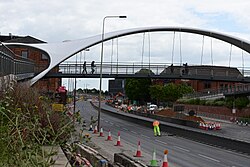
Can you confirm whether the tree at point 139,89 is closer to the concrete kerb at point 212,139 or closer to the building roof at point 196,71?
the building roof at point 196,71

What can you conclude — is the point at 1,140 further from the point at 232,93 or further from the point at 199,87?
the point at 199,87

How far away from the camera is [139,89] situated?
143 meters

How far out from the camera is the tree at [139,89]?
5558 inches

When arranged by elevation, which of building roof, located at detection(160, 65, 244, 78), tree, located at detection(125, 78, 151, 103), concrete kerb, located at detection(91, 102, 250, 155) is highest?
building roof, located at detection(160, 65, 244, 78)

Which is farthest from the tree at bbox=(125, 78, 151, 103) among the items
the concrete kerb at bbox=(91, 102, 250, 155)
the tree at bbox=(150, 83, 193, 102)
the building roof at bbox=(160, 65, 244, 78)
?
the concrete kerb at bbox=(91, 102, 250, 155)

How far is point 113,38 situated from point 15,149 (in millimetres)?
66310

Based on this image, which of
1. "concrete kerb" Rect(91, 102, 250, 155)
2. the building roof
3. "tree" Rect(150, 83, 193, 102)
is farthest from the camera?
"tree" Rect(150, 83, 193, 102)

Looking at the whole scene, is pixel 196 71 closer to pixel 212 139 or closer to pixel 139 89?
pixel 212 139

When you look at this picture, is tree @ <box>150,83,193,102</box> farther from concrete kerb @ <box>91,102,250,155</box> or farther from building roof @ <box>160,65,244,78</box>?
concrete kerb @ <box>91,102,250,155</box>

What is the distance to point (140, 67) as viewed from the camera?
225 ft

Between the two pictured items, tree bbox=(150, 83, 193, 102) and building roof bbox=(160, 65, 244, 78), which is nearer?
building roof bbox=(160, 65, 244, 78)

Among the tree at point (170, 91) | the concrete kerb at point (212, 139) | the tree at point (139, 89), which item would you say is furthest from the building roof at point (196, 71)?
the tree at point (139, 89)

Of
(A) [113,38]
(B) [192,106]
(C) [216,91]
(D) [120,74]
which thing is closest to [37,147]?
(D) [120,74]

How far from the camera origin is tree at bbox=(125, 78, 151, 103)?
141 m
